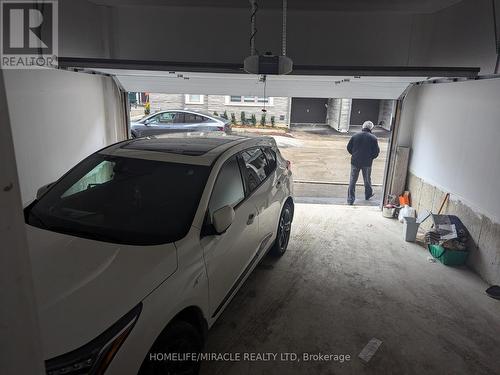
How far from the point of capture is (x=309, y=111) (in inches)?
915

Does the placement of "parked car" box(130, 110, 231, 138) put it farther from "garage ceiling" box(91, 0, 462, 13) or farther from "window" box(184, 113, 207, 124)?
"garage ceiling" box(91, 0, 462, 13)

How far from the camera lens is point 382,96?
21.4 ft

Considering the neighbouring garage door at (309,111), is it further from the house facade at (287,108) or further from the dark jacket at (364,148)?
the dark jacket at (364,148)

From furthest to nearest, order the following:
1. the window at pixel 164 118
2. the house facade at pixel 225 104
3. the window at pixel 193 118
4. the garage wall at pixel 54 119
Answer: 1. the house facade at pixel 225 104
2. the window at pixel 193 118
3. the window at pixel 164 118
4. the garage wall at pixel 54 119

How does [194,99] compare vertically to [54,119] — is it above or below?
above

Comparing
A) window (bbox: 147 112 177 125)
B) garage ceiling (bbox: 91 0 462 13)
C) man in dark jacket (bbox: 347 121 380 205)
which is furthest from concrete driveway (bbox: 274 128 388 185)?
garage ceiling (bbox: 91 0 462 13)

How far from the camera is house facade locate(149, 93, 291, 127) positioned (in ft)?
55.2

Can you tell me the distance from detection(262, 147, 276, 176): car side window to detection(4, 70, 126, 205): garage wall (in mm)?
2861

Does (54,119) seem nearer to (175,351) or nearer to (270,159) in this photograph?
(270,159)

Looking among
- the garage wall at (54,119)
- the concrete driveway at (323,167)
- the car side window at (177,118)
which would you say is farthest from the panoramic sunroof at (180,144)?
the car side window at (177,118)

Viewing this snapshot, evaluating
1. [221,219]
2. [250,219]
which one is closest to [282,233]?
[250,219]

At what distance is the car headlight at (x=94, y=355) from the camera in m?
1.52

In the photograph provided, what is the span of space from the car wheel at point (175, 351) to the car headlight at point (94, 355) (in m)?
0.25

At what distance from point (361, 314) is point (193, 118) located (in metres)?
9.29
